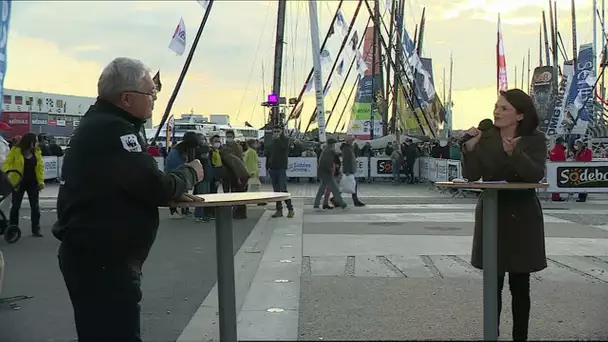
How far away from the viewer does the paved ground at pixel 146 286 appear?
5.30m

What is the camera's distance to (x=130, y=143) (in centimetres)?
281

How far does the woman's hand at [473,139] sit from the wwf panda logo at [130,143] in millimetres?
2225

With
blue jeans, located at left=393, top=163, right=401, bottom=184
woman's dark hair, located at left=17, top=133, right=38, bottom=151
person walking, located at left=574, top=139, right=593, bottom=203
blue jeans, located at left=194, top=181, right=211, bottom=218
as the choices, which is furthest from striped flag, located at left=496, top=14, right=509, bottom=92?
woman's dark hair, located at left=17, top=133, right=38, bottom=151

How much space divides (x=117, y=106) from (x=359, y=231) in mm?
8386

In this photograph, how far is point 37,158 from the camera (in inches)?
422

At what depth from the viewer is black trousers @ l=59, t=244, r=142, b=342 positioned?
2.85 m

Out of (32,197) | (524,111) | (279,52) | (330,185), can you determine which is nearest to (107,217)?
(524,111)

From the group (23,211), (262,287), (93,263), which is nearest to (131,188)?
(93,263)

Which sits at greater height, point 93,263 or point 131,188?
point 131,188

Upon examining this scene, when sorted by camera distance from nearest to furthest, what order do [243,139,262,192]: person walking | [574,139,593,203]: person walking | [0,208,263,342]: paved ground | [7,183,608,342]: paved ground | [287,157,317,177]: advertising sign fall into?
[7,183,608,342]: paved ground, [0,208,263,342]: paved ground, [243,139,262,192]: person walking, [574,139,593,203]: person walking, [287,157,317,177]: advertising sign

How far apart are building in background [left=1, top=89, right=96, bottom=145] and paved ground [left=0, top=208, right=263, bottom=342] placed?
47.4m

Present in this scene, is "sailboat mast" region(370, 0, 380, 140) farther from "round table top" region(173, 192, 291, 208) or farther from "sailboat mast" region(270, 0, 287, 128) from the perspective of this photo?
"round table top" region(173, 192, 291, 208)

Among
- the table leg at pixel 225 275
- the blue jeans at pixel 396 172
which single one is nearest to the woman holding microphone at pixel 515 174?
the table leg at pixel 225 275

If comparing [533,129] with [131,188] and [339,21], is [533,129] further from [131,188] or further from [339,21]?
[339,21]
